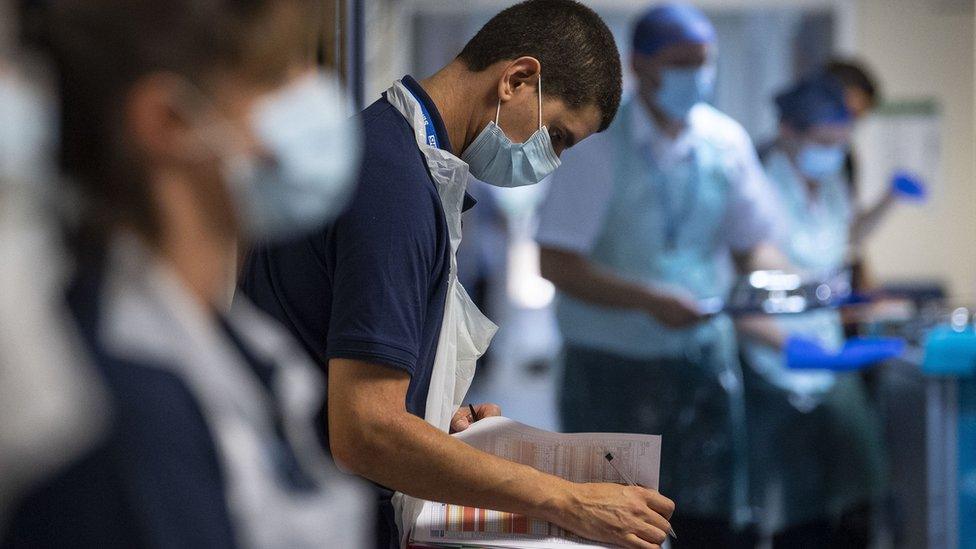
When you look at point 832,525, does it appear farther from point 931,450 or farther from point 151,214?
point 151,214

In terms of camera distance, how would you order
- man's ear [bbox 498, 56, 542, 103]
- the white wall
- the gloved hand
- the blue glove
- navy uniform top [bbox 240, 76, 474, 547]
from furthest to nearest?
1. the white wall
2. the blue glove
3. the gloved hand
4. man's ear [bbox 498, 56, 542, 103]
5. navy uniform top [bbox 240, 76, 474, 547]

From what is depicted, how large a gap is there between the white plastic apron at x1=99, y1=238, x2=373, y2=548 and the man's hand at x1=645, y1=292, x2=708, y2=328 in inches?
64.6

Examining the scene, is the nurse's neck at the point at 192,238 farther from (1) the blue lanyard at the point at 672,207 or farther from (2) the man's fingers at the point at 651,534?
(1) the blue lanyard at the point at 672,207

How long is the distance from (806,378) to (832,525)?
0.36 metres

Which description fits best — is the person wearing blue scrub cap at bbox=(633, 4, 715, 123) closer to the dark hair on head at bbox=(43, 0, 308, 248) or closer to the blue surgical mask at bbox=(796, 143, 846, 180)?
the blue surgical mask at bbox=(796, 143, 846, 180)

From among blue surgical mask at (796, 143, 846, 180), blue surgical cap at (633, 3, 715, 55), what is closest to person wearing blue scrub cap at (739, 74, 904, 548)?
blue surgical mask at (796, 143, 846, 180)

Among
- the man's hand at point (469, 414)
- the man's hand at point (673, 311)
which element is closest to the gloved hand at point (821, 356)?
the man's hand at point (673, 311)

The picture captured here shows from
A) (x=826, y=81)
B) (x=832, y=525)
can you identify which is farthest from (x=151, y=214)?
(x=826, y=81)

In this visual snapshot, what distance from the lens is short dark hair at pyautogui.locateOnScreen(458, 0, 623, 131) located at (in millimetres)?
1246

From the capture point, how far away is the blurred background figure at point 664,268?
2.22 metres

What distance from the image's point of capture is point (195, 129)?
560mm

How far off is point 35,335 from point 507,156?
0.83m

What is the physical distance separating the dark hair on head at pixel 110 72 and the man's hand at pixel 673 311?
175 centimetres

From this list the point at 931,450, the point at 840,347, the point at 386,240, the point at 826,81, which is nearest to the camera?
the point at 386,240
